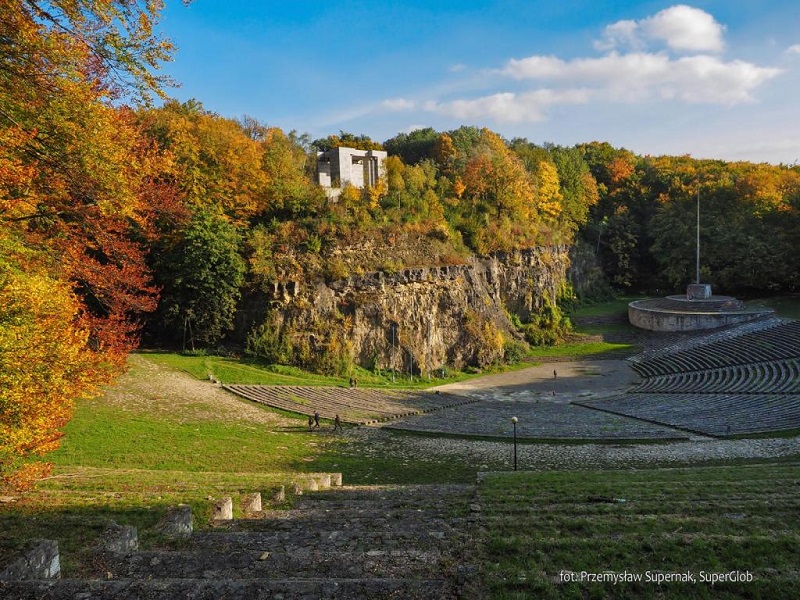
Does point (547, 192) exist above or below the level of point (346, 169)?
above

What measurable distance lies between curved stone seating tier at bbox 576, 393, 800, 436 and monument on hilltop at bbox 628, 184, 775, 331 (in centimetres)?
1772

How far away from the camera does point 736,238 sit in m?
52.5

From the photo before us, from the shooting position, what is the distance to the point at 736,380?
2969 cm

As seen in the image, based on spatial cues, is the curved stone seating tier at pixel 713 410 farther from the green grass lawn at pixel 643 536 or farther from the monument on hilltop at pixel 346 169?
the monument on hilltop at pixel 346 169

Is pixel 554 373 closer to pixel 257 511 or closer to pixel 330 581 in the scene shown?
pixel 257 511

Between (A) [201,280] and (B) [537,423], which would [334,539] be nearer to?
(B) [537,423]

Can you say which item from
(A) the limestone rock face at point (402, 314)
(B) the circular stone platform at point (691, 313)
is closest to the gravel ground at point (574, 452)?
(A) the limestone rock face at point (402, 314)

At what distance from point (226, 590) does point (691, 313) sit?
48.7 m

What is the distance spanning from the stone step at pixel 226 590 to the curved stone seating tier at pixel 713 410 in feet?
63.9

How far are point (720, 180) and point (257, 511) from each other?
65507 millimetres

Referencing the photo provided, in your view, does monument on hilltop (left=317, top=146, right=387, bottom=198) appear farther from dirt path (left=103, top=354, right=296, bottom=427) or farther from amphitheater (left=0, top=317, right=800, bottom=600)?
dirt path (left=103, top=354, right=296, bottom=427)

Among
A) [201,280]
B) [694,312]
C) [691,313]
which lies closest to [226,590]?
[201,280]

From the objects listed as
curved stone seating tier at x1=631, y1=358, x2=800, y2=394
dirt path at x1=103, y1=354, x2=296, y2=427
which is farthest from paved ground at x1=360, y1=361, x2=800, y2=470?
dirt path at x1=103, y1=354, x2=296, y2=427

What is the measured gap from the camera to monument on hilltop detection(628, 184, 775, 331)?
42.5 m
